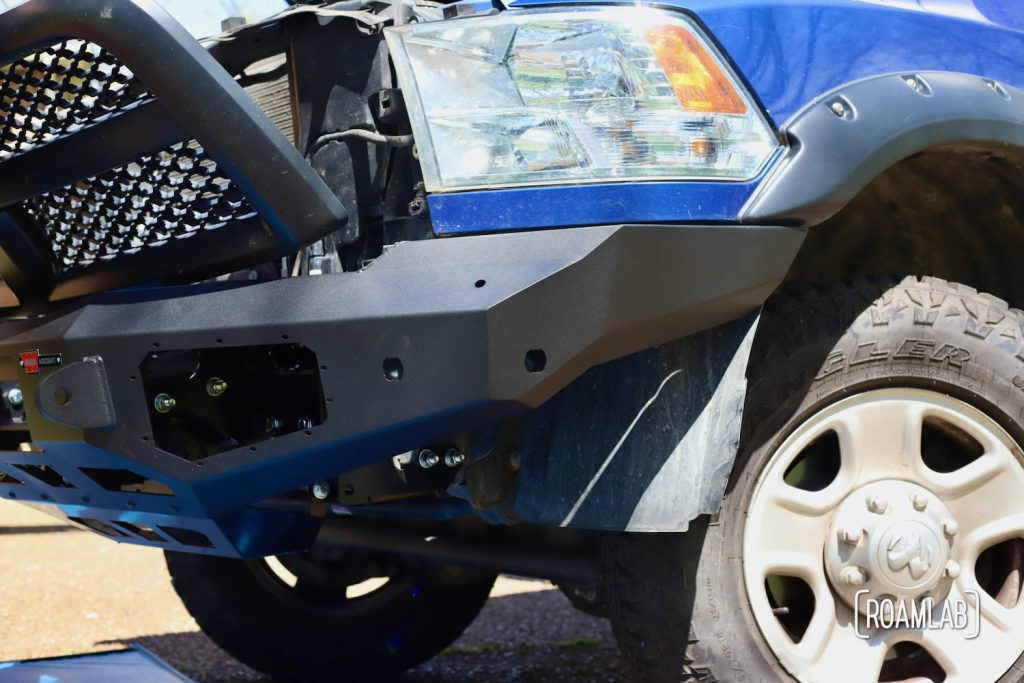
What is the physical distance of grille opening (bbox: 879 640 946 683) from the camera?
9.00ft

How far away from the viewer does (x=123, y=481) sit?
2.67 m

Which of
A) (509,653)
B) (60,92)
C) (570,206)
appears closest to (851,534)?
(570,206)

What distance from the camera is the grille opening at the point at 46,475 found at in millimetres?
2688

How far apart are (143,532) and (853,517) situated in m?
1.63

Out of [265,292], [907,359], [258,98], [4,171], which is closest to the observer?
[265,292]

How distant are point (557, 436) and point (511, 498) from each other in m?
0.17

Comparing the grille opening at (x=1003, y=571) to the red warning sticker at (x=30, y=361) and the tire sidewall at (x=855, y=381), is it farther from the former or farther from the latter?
the red warning sticker at (x=30, y=361)

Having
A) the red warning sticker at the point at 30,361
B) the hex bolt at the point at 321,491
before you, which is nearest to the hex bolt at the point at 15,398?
the red warning sticker at the point at 30,361

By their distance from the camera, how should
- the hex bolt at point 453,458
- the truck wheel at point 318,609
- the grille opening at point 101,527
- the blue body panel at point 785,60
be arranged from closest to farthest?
the blue body panel at point 785,60
the hex bolt at point 453,458
the grille opening at point 101,527
the truck wheel at point 318,609

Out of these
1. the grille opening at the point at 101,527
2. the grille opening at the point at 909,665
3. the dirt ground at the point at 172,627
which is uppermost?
the grille opening at the point at 101,527

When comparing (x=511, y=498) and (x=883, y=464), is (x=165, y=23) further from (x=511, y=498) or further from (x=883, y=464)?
(x=883, y=464)

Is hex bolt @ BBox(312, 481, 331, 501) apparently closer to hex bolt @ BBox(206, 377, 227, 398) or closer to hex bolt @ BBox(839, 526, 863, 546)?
hex bolt @ BBox(206, 377, 227, 398)

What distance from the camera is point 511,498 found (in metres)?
2.47

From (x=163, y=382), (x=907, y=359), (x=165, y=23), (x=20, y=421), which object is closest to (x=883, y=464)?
(x=907, y=359)
